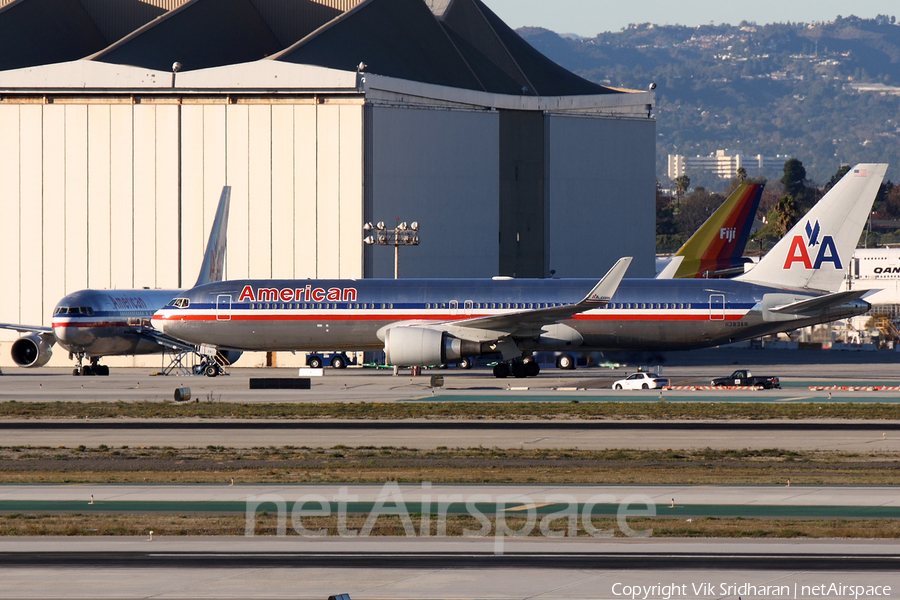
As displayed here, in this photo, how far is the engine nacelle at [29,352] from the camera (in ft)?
206

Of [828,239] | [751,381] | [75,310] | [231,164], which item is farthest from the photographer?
[231,164]

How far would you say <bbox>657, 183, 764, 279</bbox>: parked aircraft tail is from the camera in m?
72.9

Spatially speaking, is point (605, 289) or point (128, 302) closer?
point (605, 289)

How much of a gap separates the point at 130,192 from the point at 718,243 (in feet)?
130

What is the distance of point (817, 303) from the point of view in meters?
45.9

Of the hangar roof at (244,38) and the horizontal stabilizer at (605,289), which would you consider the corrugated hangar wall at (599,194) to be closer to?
the hangar roof at (244,38)

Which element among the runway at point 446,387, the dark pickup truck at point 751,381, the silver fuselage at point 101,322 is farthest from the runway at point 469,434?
the silver fuselage at point 101,322

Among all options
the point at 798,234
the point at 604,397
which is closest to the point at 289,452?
the point at 604,397

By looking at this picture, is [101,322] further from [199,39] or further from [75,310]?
[199,39]

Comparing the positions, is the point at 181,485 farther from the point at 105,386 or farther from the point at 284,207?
the point at 284,207

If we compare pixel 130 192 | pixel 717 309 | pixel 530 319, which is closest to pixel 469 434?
pixel 530 319

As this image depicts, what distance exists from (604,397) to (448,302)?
11.0m

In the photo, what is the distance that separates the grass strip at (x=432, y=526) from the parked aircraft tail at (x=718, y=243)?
56.0 metres

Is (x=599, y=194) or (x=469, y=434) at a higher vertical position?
(x=599, y=194)
